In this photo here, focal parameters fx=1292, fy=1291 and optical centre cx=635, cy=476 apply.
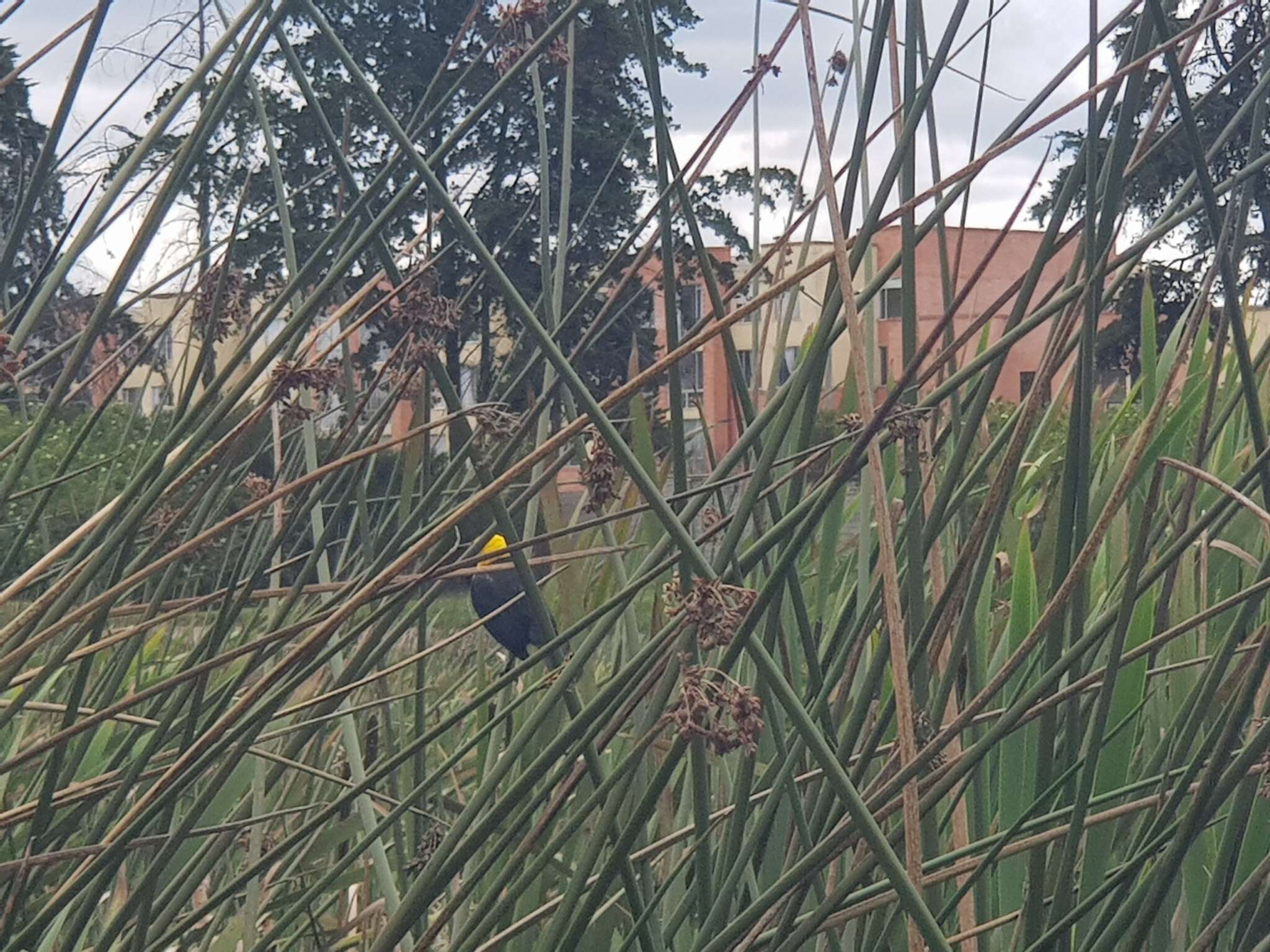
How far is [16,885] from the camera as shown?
0.57 metres

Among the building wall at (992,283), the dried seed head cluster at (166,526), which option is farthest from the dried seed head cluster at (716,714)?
the building wall at (992,283)

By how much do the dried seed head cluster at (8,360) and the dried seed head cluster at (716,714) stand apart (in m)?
0.32

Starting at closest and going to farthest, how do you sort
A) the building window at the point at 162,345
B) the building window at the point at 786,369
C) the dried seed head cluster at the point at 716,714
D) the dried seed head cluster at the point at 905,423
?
the dried seed head cluster at the point at 716,714 → the dried seed head cluster at the point at 905,423 → the building window at the point at 786,369 → the building window at the point at 162,345

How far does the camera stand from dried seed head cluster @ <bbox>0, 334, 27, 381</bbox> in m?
0.54

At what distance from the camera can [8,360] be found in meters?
0.56

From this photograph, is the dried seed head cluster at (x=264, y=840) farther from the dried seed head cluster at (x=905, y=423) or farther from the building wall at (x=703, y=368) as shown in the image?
the dried seed head cluster at (x=905, y=423)

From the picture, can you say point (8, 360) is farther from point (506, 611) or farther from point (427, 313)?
point (506, 611)

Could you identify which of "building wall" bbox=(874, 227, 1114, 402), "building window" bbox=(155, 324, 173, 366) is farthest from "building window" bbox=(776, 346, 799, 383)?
"building wall" bbox=(874, 227, 1114, 402)

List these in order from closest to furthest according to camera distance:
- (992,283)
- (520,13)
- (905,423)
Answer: (905,423)
(520,13)
(992,283)

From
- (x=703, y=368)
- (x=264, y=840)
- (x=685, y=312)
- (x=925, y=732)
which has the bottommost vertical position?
(x=264, y=840)

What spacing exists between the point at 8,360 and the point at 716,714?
0.36 m

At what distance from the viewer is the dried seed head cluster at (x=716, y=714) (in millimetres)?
389

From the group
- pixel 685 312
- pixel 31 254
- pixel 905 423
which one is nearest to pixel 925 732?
→ pixel 905 423

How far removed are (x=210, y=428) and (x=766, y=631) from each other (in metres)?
0.27
